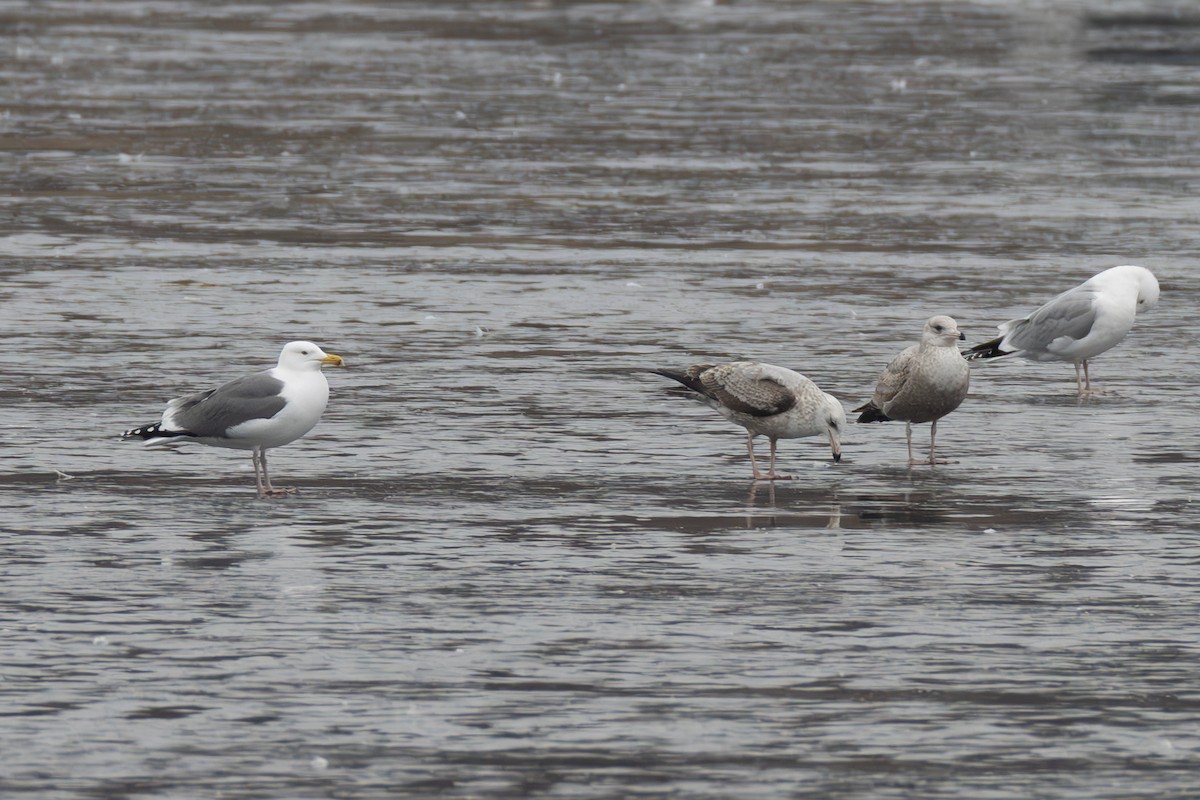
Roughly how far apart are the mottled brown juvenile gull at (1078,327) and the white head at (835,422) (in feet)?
10.3

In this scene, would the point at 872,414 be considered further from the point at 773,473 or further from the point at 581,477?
the point at 581,477

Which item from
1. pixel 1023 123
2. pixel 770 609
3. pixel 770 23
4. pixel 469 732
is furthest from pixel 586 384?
pixel 770 23

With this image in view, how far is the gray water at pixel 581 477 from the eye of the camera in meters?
7.95

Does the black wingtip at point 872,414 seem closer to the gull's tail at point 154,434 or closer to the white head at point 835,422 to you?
the white head at point 835,422

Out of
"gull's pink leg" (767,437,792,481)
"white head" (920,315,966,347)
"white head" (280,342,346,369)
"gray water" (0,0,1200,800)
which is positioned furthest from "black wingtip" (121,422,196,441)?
"white head" (920,315,966,347)

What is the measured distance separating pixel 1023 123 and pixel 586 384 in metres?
17.5

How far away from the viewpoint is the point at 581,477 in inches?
484

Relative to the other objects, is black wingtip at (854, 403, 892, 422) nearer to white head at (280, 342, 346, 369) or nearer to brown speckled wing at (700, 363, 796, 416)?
brown speckled wing at (700, 363, 796, 416)

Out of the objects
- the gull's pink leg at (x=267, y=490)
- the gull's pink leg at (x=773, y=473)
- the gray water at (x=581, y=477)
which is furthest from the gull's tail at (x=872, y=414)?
the gull's pink leg at (x=267, y=490)

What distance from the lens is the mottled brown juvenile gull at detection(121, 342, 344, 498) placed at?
11672 mm

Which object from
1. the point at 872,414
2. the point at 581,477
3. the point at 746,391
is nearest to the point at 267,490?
the point at 581,477

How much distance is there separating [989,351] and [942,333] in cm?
261

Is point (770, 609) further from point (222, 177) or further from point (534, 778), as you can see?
point (222, 177)

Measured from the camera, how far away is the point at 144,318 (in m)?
17.4
